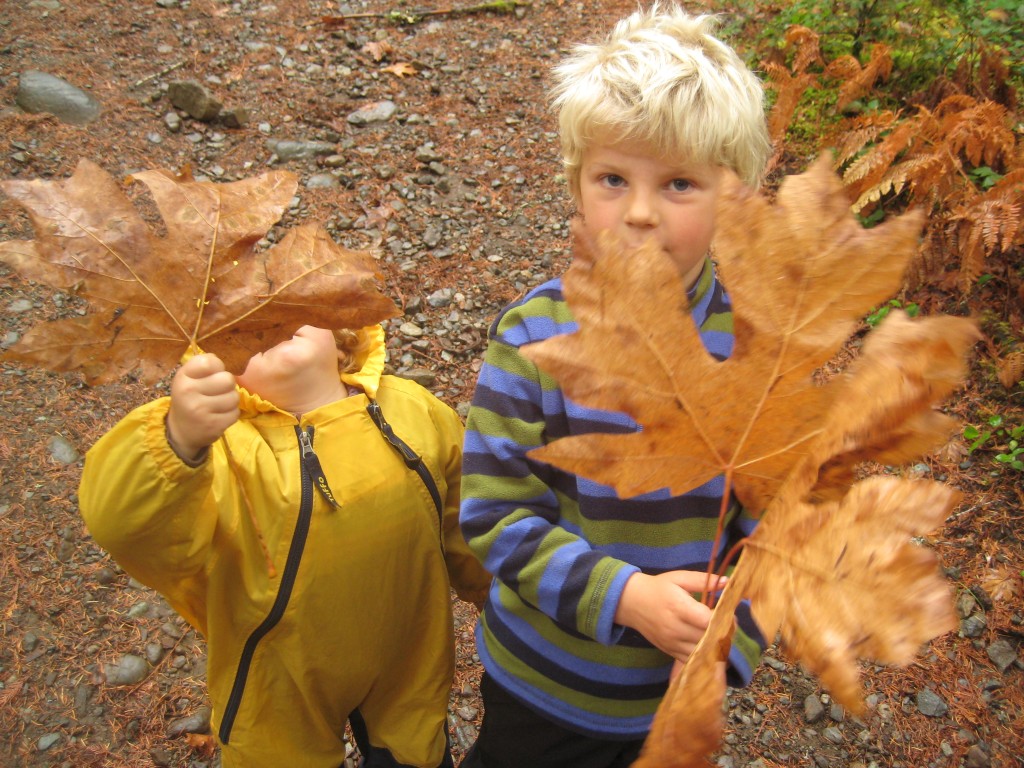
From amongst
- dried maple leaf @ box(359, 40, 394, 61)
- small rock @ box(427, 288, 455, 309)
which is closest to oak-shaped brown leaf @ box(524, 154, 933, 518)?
small rock @ box(427, 288, 455, 309)

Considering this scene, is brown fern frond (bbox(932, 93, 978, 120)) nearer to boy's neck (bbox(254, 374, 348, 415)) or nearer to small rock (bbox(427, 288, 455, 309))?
small rock (bbox(427, 288, 455, 309))

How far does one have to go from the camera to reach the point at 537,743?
1744 millimetres

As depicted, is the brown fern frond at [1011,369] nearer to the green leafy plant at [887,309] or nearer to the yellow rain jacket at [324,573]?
the green leafy plant at [887,309]

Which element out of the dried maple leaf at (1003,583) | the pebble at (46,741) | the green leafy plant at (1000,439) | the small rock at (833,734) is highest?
the green leafy plant at (1000,439)

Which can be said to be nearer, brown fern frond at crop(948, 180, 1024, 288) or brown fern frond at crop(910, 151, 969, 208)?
brown fern frond at crop(948, 180, 1024, 288)

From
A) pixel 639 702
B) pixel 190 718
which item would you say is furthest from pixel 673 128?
pixel 190 718

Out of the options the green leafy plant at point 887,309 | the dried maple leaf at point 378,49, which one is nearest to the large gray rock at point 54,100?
the dried maple leaf at point 378,49

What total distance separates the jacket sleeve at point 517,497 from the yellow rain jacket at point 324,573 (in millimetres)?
443

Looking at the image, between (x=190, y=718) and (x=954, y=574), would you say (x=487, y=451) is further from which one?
(x=954, y=574)

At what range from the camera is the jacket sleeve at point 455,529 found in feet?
6.50

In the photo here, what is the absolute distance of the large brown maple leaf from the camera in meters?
0.81

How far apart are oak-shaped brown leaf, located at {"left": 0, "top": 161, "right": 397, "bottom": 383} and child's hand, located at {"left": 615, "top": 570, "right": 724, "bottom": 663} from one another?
683 mm

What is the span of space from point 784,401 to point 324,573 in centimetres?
125

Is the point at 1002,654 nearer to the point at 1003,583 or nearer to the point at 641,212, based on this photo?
the point at 1003,583
